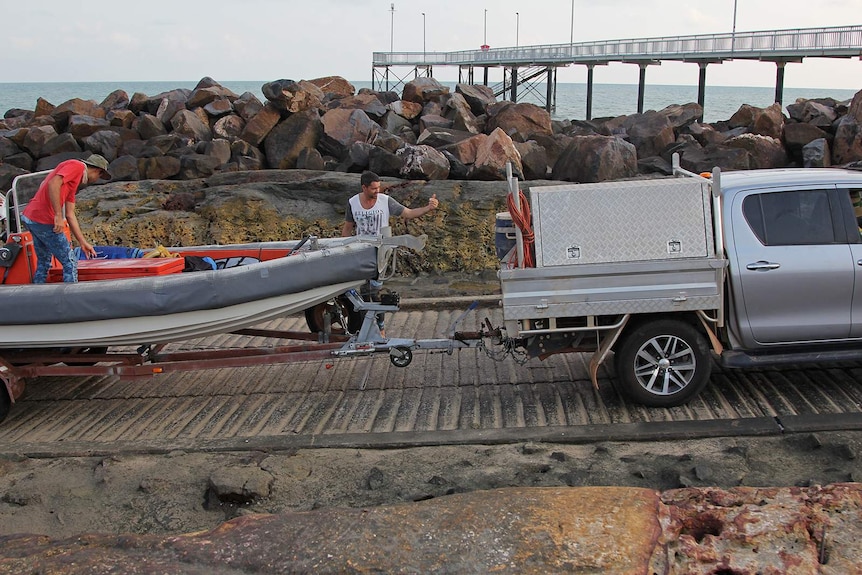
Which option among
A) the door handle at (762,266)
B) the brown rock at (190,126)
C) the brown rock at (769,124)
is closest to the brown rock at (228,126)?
the brown rock at (190,126)

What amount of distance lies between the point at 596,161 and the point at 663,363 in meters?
9.74

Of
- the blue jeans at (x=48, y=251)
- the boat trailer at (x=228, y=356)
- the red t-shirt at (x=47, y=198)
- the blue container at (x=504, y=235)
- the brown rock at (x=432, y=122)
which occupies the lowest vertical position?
the boat trailer at (x=228, y=356)

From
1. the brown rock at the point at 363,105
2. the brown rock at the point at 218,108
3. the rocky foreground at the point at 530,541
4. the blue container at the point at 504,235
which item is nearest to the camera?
the rocky foreground at the point at 530,541

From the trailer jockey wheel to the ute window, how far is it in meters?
2.87

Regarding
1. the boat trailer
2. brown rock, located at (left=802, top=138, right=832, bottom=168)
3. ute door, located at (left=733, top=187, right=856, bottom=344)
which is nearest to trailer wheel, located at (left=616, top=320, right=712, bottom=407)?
ute door, located at (left=733, top=187, right=856, bottom=344)

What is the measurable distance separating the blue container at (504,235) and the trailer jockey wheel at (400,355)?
111cm

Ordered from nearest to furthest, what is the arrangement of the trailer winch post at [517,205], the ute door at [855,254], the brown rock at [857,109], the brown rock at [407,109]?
the trailer winch post at [517,205]
the ute door at [855,254]
the brown rock at [857,109]
the brown rock at [407,109]

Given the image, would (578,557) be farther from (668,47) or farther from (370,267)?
(668,47)

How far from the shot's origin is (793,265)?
633 centimetres

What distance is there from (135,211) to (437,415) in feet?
25.7

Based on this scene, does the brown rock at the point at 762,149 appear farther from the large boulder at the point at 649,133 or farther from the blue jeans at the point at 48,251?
the blue jeans at the point at 48,251

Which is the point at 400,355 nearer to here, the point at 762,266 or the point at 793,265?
the point at 762,266

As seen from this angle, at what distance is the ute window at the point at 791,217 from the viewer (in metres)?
6.44

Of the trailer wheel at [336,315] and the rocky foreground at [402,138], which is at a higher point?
the rocky foreground at [402,138]
